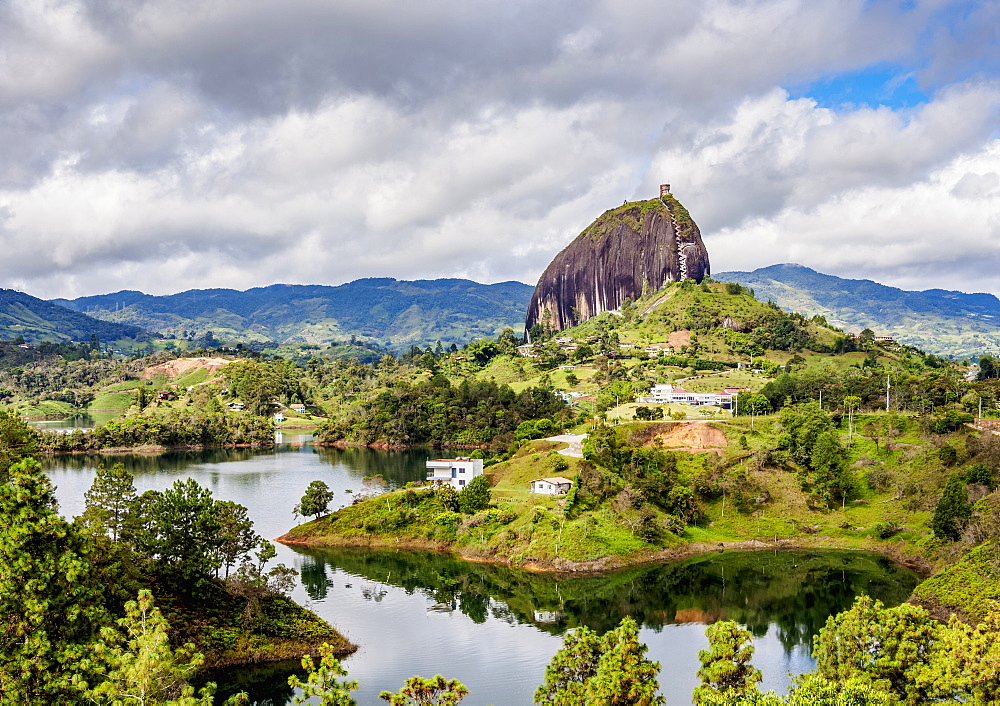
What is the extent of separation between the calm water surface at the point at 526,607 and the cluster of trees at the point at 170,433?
52.7 m

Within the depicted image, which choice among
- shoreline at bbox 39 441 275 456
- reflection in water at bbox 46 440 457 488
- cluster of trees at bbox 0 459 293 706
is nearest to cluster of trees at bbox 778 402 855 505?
reflection in water at bbox 46 440 457 488

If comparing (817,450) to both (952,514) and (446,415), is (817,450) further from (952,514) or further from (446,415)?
(446,415)

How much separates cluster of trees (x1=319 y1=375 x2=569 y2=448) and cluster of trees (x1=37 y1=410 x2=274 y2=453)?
41.0ft

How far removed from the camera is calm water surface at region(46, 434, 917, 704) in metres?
40.3

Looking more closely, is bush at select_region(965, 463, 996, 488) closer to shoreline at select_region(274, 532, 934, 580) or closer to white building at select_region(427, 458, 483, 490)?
shoreline at select_region(274, 532, 934, 580)

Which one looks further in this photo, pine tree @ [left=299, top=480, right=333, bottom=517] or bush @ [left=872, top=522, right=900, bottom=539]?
pine tree @ [left=299, top=480, right=333, bottom=517]

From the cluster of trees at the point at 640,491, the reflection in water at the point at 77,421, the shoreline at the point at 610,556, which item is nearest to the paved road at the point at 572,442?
the cluster of trees at the point at 640,491

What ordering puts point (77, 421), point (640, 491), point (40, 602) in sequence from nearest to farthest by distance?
point (40, 602)
point (640, 491)
point (77, 421)

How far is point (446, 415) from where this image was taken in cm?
12925

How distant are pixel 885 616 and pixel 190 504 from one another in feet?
118

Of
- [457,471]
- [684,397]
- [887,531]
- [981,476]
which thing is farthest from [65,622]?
[684,397]

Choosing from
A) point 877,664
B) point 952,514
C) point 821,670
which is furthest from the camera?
point 952,514

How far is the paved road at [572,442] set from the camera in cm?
8557

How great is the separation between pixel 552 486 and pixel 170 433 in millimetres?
80553
